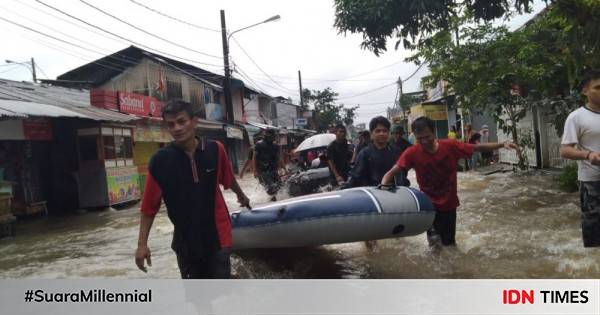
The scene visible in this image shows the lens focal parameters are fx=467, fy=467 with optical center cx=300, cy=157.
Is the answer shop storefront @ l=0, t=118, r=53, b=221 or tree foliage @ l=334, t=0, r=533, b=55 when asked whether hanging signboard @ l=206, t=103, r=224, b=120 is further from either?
tree foliage @ l=334, t=0, r=533, b=55

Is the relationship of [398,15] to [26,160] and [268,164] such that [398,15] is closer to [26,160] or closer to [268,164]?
[268,164]

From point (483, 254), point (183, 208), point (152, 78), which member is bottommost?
point (483, 254)

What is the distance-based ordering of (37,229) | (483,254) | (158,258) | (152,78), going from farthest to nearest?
(152,78) < (37,229) < (158,258) < (483,254)

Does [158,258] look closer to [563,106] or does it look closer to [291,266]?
[291,266]

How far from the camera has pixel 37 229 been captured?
7.66 metres

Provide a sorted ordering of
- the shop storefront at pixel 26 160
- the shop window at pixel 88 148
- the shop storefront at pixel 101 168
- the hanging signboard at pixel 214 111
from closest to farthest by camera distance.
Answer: the shop storefront at pixel 26 160 < the shop storefront at pixel 101 168 < the shop window at pixel 88 148 < the hanging signboard at pixel 214 111

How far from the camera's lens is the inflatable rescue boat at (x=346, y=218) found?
10.2 feet

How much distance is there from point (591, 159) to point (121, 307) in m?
2.74

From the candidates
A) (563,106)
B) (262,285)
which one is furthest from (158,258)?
(563,106)

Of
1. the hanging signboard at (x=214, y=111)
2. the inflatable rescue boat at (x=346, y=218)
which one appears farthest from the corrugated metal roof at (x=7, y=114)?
the hanging signboard at (x=214, y=111)

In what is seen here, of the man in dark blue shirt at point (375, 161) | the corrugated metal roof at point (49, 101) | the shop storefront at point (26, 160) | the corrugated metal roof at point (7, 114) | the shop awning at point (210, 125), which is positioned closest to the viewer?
the man in dark blue shirt at point (375, 161)

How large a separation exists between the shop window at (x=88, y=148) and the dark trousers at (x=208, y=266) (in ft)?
26.0

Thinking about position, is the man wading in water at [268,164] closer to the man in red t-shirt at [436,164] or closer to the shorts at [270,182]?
the shorts at [270,182]

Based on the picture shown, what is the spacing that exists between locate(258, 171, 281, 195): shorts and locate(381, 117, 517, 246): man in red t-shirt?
4014 millimetres
